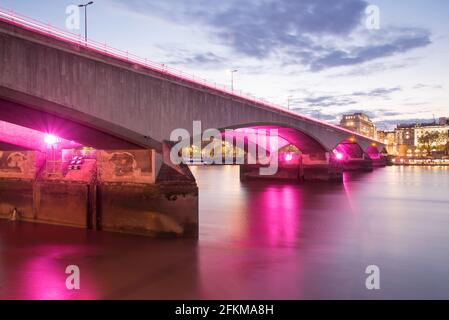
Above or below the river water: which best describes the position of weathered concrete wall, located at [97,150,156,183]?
above

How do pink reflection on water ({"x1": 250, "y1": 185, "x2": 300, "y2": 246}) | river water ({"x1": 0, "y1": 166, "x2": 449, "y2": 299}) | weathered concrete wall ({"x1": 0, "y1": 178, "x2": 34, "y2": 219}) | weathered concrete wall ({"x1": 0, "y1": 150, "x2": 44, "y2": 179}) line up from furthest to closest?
weathered concrete wall ({"x1": 0, "y1": 178, "x2": 34, "y2": 219}), weathered concrete wall ({"x1": 0, "y1": 150, "x2": 44, "y2": 179}), pink reflection on water ({"x1": 250, "y1": 185, "x2": 300, "y2": 246}), river water ({"x1": 0, "y1": 166, "x2": 449, "y2": 299})

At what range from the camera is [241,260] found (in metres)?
15.3

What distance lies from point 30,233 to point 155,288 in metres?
9.79

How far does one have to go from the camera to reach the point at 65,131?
19000 millimetres

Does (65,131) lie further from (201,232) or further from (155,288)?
(155,288)

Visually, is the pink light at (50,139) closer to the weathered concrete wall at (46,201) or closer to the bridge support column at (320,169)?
the weathered concrete wall at (46,201)

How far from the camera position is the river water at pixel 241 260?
11898mm

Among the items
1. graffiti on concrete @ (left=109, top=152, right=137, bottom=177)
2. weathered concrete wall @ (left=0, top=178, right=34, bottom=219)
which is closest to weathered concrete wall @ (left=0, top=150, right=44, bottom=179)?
weathered concrete wall @ (left=0, top=178, right=34, bottom=219)

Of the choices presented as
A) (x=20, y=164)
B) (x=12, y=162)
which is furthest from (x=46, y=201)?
(x=12, y=162)

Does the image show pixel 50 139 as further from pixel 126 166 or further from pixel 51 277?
pixel 51 277

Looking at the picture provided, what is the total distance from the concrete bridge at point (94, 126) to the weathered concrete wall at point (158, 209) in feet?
0.13

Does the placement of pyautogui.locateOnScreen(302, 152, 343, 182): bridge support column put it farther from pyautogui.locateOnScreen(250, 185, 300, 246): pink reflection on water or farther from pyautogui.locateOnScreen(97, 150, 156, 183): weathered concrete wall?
pyautogui.locateOnScreen(97, 150, 156, 183): weathered concrete wall

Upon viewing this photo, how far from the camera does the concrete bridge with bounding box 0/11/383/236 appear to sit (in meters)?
15.5

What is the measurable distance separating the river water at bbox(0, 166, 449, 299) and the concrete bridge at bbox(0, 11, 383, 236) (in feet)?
4.29
